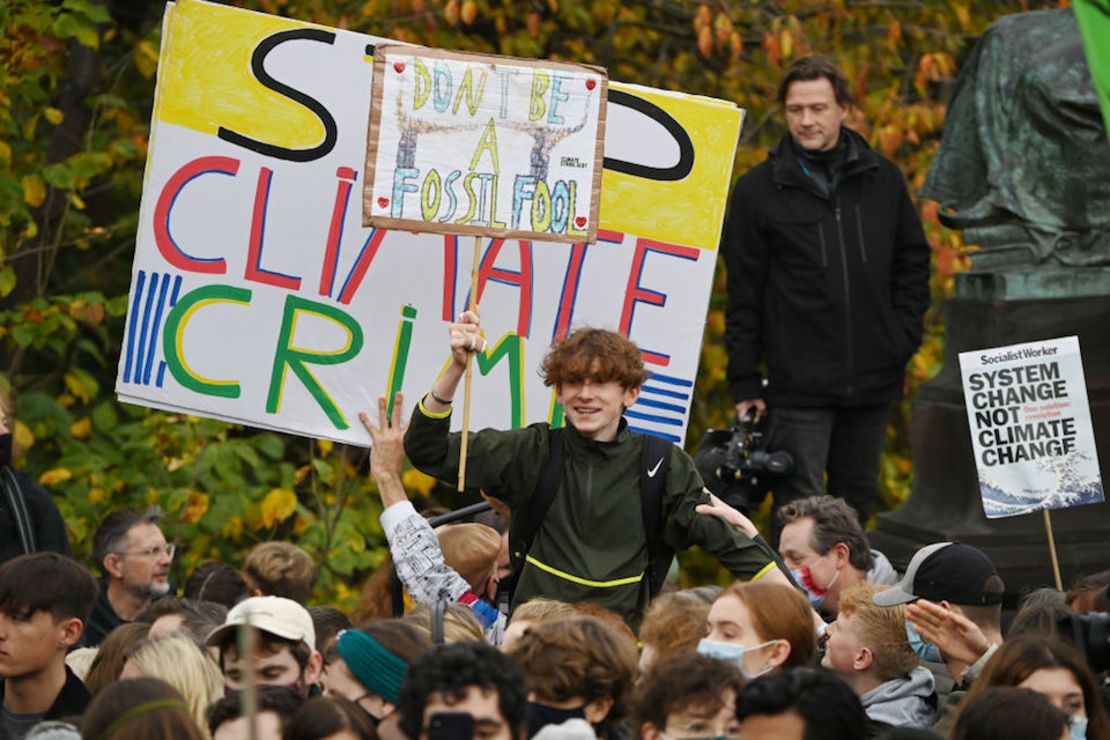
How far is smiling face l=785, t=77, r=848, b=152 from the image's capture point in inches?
348

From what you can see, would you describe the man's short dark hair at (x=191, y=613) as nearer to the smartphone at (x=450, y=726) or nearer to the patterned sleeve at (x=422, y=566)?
the patterned sleeve at (x=422, y=566)

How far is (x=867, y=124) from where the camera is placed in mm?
12867

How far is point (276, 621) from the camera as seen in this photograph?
6102mm

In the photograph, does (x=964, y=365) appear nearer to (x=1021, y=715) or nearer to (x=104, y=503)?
(x=1021, y=715)

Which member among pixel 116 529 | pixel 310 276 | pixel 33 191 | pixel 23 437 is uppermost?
pixel 33 191

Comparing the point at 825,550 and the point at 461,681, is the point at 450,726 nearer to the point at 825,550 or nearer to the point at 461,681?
the point at 461,681

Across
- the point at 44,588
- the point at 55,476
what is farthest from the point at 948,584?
Result: the point at 55,476

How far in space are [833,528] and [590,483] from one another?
1.13 metres

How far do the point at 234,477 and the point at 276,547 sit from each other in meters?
3.01

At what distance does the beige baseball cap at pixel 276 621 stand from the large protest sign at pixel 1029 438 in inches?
108

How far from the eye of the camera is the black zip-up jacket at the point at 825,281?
9.02 meters

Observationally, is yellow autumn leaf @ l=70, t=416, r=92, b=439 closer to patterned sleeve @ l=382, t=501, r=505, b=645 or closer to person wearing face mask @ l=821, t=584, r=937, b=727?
patterned sleeve @ l=382, t=501, r=505, b=645

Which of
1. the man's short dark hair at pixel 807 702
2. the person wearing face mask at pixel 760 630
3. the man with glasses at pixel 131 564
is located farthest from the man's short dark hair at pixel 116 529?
the man's short dark hair at pixel 807 702

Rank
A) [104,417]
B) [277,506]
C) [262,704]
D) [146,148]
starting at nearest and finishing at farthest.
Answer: [262,704], [277,506], [104,417], [146,148]
